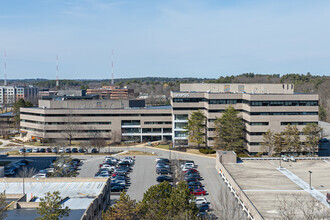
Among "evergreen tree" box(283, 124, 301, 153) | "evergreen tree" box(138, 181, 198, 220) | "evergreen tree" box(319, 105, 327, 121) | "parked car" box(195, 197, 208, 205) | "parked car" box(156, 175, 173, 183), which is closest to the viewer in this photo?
"evergreen tree" box(138, 181, 198, 220)

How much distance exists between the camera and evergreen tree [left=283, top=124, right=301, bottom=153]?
64125 millimetres

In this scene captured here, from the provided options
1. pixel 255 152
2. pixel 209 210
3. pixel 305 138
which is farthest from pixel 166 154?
pixel 209 210

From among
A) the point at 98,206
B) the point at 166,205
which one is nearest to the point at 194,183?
the point at 98,206

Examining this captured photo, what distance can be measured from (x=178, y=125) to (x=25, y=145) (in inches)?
1337

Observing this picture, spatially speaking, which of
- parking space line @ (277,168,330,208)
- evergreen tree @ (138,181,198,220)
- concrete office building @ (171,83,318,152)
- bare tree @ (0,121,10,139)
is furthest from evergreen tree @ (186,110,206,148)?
bare tree @ (0,121,10,139)

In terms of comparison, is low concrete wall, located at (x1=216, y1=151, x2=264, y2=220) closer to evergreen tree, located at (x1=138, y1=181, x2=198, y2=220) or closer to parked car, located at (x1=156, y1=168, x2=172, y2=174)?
evergreen tree, located at (x1=138, y1=181, x2=198, y2=220)

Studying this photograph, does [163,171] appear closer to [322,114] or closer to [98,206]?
[98,206]

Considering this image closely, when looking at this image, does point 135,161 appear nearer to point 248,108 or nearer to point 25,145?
point 248,108

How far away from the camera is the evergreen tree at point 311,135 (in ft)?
211

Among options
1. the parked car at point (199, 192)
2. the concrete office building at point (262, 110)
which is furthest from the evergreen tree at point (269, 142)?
the parked car at point (199, 192)

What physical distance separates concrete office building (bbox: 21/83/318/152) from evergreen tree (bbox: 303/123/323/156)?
2.70 meters

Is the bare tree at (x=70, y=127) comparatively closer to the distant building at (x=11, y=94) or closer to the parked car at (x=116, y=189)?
the parked car at (x=116, y=189)

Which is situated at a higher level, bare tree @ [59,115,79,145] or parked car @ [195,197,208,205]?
bare tree @ [59,115,79,145]

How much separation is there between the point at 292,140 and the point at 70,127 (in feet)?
152
